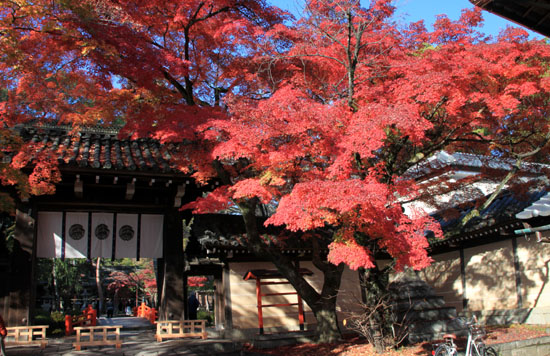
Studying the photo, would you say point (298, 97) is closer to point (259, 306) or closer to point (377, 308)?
point (377, 308)

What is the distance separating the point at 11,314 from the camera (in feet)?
33.1

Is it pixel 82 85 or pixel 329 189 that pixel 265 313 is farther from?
pixel 82 85

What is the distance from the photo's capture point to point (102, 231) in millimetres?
11602

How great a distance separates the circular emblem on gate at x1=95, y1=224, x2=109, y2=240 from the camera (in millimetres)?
11562

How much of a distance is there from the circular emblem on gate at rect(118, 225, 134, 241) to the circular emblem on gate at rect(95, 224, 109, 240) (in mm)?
336

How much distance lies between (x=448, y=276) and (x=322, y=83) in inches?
377

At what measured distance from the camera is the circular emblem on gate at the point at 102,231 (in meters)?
11.6

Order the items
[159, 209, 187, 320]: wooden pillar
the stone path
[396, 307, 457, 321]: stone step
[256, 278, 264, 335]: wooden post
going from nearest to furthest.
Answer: the stone path
[159, 209, 187, 320]: wooden pillar
[256, 278, 264, 335]: wooden post
[396, 307, 457, 321]: stone step

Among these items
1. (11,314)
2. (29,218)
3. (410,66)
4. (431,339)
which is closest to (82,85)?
(29,218)

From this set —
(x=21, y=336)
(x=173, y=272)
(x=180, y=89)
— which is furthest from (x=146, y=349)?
(x=180, y=89)

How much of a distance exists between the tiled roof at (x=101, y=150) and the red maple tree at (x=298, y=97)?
0.52 metres

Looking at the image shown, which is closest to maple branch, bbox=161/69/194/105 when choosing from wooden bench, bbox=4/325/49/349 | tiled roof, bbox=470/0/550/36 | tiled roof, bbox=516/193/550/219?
wooden bench, bbox=4/325/49/349

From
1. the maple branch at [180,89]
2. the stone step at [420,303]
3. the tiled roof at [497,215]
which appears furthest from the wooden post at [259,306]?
the tiled roof at [497,215]

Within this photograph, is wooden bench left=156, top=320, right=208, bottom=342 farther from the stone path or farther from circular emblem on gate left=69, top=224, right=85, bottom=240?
circular emblem on gate left=69, top=224, right=85, bottom=240
